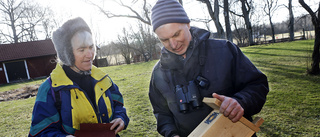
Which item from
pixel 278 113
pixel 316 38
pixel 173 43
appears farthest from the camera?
pixel 316 38

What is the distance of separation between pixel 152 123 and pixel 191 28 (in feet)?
12.5

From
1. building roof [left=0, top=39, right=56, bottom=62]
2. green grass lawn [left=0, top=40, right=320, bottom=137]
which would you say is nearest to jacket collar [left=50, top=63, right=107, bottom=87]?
green grass lawn [left=0, top=40, right=320, bottom=137]

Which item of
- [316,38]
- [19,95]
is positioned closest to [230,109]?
[316,38]

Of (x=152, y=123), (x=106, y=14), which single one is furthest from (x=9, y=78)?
(x=152, y=123)

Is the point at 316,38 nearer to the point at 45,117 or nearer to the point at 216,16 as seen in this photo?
the point at 216,16

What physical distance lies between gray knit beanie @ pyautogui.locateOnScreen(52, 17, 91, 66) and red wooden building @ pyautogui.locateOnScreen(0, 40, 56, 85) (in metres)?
25.4

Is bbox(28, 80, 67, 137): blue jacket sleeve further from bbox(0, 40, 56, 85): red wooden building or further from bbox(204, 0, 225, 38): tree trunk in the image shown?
bbox(0, 40, 56, 85): red wooden building

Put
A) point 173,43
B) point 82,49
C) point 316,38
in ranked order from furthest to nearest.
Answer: point 316,38 → point 82,49 → point 173,43

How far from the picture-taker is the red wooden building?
24.4 m

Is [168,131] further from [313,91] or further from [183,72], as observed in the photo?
[313,91]

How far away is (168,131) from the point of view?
179 cm

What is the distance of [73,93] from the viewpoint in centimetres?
189

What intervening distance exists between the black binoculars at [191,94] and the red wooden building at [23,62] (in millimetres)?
26352

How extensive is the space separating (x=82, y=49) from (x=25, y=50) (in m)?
29.0
